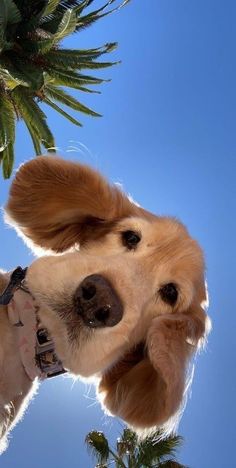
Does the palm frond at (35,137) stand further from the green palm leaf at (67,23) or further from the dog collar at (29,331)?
the dog collar at (29,331)

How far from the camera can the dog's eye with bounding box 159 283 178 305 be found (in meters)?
3.08

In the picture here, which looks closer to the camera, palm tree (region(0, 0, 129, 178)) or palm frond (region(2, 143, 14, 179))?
palm tree (region(0, 0, 129, 178))

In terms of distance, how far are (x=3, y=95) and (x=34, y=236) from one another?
36.0ft

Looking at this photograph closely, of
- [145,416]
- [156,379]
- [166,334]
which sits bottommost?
[145,416]

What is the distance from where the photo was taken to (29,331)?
2631mm

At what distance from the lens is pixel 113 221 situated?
10.8 ft

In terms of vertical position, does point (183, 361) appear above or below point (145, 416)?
above

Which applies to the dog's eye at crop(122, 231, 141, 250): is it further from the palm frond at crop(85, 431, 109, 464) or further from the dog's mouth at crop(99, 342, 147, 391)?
the palm frond at crop(85, 431, 109, 464)

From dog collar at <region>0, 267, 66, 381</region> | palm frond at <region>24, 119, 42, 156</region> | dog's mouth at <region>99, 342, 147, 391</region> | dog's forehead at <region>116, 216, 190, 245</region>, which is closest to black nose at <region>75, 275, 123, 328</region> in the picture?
dog collar at <region>0, 267, 66, 381</region>

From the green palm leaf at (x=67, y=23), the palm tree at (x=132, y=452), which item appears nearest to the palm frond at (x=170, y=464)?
the palm tree at (x=132, y=452)

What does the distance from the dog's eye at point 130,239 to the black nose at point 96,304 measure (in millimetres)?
600

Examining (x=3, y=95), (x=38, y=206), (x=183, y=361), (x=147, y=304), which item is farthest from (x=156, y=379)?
(x=3, y=95)

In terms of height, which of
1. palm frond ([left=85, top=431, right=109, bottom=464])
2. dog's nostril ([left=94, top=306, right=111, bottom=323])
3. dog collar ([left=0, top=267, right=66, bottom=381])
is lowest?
palm frond ([left=85, top=431, right=109, bottom=464])

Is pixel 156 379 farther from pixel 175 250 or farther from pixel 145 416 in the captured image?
pixel 175 250
